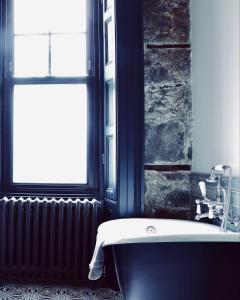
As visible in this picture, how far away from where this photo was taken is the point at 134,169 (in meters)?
2.62

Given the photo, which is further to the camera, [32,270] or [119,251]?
[32,270]

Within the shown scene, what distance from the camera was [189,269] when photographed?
1682 mm

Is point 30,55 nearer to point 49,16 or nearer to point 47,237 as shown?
point 49,16

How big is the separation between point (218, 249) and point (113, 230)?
2.25 ft

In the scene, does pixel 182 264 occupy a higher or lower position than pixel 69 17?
lower

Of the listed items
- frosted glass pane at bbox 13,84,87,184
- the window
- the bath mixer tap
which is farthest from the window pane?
the bath mixer tap

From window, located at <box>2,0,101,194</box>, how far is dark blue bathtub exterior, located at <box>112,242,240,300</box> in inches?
48.8

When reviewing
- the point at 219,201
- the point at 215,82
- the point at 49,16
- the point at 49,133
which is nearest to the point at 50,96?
the point at 49,133

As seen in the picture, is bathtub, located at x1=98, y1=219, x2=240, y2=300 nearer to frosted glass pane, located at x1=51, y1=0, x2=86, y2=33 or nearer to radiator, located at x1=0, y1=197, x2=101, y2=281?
radiator, located at x1=0, y1=197, x2=101, y2=281

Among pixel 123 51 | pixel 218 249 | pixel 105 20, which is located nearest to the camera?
pixel 218 249

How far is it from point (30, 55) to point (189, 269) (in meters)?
2.01

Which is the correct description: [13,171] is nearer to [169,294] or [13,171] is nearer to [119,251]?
[119,251]

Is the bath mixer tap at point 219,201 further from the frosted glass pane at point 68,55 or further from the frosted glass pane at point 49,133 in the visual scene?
the frosted glass pane at point 68,55

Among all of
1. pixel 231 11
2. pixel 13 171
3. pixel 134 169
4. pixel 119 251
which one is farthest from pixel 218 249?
pixel 13 171
